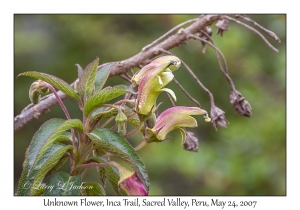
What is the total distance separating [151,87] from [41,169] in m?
0.30

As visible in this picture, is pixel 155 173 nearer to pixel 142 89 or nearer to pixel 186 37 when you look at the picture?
pixel 186 37

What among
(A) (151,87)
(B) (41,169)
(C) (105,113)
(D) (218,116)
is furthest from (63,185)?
(D) (218,116)

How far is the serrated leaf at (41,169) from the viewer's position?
3.26 feet

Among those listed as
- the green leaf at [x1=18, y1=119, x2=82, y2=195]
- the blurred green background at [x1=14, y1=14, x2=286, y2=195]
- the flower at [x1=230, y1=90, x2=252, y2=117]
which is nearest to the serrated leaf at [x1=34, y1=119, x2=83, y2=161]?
the green leaf at [x1=18, y1=119, x2=82, y2=195]

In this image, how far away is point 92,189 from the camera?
113 centimetres

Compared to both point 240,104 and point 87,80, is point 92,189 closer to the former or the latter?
point 87,80

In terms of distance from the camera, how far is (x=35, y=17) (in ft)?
12.9

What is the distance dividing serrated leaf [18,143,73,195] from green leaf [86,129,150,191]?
0.25 feet

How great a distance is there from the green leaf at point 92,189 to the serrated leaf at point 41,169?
119 millimetres

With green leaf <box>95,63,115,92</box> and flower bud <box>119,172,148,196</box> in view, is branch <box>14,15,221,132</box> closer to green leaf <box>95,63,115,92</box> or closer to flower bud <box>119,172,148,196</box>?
green leaf <box>95,63,115,92</box>

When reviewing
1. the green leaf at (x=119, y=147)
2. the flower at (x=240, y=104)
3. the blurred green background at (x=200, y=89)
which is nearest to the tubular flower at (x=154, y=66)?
the green leaf at (x=119, y=147)

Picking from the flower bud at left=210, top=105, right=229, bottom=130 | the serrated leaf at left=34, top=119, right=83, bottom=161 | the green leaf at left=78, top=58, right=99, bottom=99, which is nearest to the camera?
the serrated leaf at left=34, top=119, right=83, bottom=161

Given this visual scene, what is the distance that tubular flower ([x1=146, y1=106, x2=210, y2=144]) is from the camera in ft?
3.48
